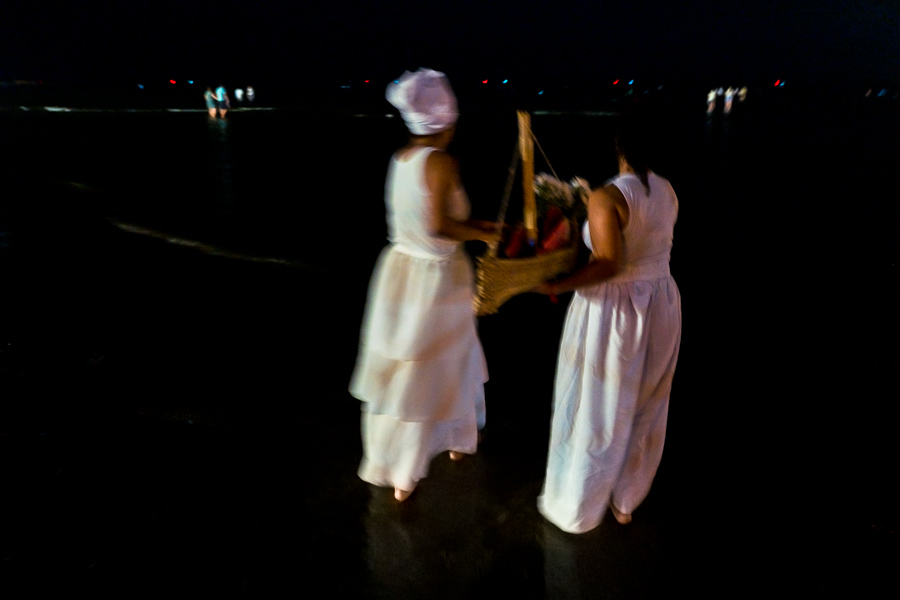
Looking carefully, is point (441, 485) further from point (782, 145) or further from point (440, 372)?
point (782, 145)

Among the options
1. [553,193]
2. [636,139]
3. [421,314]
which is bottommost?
[421,314]

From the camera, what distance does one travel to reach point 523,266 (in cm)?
237

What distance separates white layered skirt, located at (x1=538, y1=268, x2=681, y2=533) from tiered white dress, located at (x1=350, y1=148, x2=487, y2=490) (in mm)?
513

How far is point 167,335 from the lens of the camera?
199 inches

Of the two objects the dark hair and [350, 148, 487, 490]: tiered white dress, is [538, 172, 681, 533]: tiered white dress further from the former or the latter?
[350, 148, 487, 490]: tiered white dress

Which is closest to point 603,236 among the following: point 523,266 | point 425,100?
point 523,266

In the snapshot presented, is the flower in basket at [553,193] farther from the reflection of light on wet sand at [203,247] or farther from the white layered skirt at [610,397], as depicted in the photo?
the reflection of light on wet sand at [203,247]

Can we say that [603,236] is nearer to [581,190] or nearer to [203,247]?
[581,190]

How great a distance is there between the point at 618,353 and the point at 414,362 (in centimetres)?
92

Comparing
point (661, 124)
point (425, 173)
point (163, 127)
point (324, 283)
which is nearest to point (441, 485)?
point (425, 173)

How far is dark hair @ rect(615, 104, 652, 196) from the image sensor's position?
2303 mm

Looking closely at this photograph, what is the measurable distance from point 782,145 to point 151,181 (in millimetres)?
17188

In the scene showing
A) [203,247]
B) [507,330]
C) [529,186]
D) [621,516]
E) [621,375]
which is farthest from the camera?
[203,247]

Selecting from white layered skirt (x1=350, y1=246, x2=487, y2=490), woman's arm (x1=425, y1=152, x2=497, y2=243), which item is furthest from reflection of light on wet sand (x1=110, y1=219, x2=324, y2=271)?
Answer: woman's arm (x1=425, y1=152, x2=497, y2=243)
